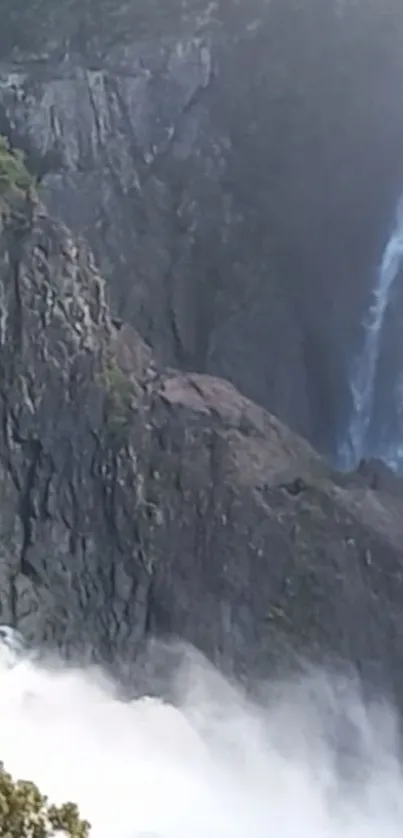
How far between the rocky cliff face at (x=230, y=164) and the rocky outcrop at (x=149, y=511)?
7.40m

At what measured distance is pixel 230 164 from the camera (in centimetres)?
4162

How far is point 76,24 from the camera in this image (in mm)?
40438

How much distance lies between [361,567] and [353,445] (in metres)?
10.6

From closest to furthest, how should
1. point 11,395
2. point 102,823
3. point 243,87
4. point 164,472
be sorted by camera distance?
1. point 102,823
2. point 11,395
3. point 164,472
4. point 243,87

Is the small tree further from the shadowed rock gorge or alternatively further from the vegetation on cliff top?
the vegetation on cliff top

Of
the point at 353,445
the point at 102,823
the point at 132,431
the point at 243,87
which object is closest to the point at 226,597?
the point at 132,431

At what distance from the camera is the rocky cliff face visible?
39344 millimetres

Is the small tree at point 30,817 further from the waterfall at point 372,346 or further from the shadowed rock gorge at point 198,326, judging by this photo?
the waterfall at point 372,346

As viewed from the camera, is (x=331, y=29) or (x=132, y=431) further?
(x=331, y=29)

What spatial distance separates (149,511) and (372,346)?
557 inches

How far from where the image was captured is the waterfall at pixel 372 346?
42.8 metres

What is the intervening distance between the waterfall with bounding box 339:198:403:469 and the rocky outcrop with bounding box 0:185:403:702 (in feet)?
31.7

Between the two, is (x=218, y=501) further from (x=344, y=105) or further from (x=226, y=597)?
(x=344, y=105)

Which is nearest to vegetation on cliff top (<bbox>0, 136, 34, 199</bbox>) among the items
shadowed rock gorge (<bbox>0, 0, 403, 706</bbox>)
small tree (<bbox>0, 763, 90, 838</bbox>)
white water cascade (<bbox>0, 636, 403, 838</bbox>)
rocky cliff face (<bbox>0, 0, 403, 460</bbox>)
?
shadowed rock gorge (<bbox>0, 0, 403, 706</bbox>)
